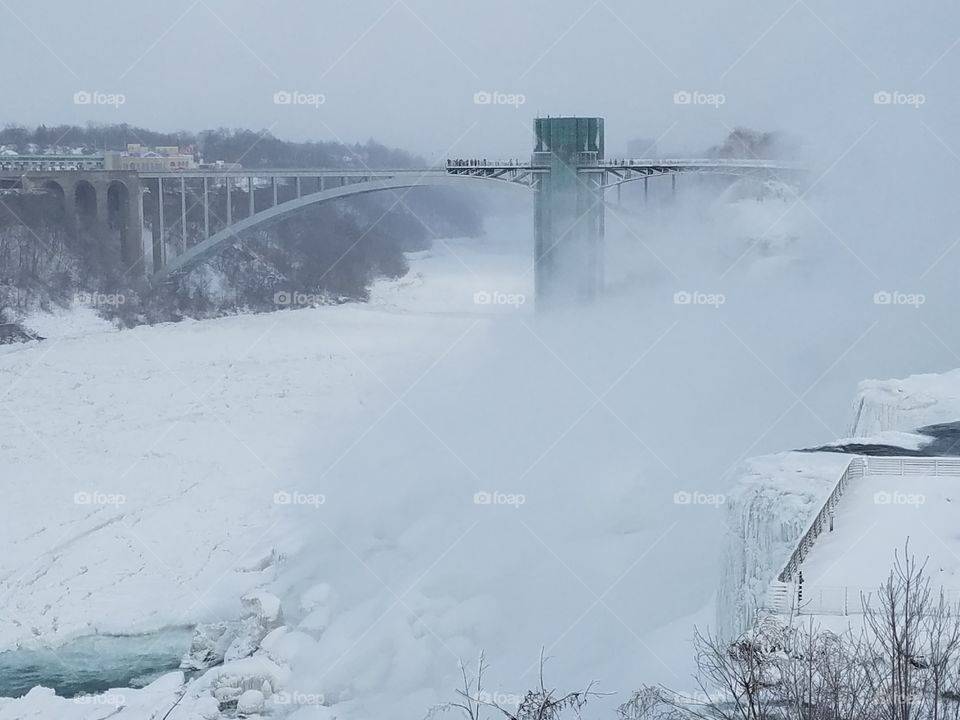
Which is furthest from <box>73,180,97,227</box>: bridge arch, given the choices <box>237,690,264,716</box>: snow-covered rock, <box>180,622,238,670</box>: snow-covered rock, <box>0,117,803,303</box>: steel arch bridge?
<box>237,690,264,716</box>: snow-covered rock

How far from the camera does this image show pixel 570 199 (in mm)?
21094

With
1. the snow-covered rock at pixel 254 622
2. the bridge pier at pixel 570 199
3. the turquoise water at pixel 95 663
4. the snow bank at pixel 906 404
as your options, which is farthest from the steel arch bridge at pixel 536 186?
the turquoise water at pixel 95 663

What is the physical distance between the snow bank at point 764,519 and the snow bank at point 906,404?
218cm

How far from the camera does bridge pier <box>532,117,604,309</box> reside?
2102 centimetres

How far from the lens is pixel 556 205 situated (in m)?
21.2

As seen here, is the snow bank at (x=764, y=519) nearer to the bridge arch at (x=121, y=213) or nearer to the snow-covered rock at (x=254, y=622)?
the snow-covered rock at (x=254, y=622)

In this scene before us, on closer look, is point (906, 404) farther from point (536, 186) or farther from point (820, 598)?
A: point (536, 186)

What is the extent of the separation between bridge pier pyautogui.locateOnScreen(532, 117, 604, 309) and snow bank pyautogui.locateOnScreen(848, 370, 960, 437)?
10.7 metres

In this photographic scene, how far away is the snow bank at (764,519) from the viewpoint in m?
7.42

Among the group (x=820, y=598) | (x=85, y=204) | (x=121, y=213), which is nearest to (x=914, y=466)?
(x=820, y=598)

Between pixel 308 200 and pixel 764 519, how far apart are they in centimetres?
1606

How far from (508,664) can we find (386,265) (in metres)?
24.8

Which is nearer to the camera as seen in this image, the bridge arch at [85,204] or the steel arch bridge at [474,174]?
the steel arch bridge at [474,174]

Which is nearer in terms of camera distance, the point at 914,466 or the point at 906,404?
the point at 914,466
